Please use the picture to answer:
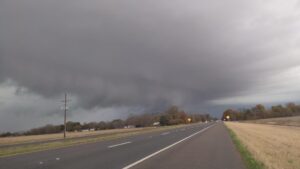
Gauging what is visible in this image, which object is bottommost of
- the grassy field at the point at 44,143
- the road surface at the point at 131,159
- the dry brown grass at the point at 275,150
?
the dry brown grass at the point at 275,150

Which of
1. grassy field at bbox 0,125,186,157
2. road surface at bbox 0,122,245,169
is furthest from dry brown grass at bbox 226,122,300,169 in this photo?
grassy field at bbox 0,125,186,157

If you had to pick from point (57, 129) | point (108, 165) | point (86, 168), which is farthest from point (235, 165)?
point (57, 129)

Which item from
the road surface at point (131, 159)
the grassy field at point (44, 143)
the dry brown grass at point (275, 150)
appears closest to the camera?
the road surface at point (131, 159)

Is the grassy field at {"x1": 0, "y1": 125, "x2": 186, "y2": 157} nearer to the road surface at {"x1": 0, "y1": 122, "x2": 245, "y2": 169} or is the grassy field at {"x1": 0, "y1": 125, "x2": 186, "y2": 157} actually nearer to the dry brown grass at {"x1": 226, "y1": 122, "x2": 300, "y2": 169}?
the road surface at {"x1": 0, "y1": 122, "x2": 245, "y2": 169}

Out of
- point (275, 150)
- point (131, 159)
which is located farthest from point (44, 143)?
point (275, 150)

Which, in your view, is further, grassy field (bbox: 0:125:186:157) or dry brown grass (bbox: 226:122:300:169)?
grassy field (bbox: 0:125:186:157)

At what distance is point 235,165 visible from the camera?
11117mm

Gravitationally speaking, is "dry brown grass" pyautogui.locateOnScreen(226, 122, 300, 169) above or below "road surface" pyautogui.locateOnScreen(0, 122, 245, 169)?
below

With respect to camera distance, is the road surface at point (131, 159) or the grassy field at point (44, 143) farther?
the grassy field at point (44, 143)

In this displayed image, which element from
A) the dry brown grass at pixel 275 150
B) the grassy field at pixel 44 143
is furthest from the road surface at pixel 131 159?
the grassy field at pixel 44 143

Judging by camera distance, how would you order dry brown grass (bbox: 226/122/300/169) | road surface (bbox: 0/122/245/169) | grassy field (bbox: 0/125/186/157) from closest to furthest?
road surface (bbox: 0/122/245/169) → dry brown grass (bbox: 226/122/300/169) → grassy field (bbox: 0/125/186/157)

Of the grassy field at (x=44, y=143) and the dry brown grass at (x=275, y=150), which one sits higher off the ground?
the grassy field at (x=44, y=143)

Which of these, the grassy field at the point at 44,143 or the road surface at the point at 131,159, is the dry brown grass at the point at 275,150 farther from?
the grassy field at the point at 44,143

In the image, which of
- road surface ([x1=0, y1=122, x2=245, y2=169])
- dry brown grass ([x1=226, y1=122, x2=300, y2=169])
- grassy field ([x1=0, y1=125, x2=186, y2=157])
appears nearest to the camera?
road surface ([x1=0, y1=122, x2=245, y2=169])
